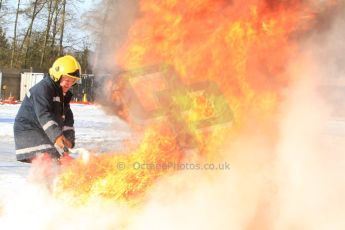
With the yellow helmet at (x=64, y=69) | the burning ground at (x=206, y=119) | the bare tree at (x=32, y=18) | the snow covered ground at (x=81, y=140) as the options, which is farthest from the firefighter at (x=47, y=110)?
the bare tree at (x=32, y=18)

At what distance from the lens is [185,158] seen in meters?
5.34

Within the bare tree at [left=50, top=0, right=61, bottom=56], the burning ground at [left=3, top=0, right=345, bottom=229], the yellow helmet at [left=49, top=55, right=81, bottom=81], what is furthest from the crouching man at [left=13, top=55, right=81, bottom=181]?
the bare tree at [left=50, top=0, right=61, bottom=56]

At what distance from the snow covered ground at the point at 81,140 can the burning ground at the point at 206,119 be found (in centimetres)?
105

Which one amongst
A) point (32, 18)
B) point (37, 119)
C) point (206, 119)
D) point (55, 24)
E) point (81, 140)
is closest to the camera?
point (206, 119)

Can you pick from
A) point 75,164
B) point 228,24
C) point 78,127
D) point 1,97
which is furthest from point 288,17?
point 1,97

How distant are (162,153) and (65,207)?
1.13m

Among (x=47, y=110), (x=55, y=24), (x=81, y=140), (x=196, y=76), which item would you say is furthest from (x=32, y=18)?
(x=196, y=76)

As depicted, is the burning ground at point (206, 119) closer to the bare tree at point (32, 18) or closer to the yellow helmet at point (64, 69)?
the yellow helmet at point (64, 69)

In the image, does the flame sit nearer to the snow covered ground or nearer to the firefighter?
the firefighter

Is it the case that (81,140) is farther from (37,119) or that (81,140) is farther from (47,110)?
(47,110)

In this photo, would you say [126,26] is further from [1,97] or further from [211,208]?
[1,97]

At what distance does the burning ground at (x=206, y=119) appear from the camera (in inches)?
196

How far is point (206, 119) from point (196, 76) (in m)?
0.46

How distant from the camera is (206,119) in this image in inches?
205
